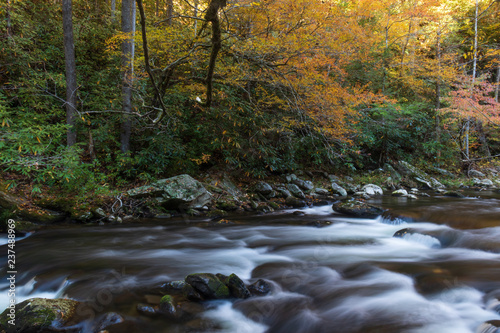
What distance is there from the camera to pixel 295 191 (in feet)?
31.9

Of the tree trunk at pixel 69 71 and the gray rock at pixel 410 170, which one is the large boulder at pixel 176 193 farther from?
the gray rock at pixel 410 170

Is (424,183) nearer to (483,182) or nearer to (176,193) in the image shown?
(483,182)

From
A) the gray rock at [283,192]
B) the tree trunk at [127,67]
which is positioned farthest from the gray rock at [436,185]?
the tree trunk at [127,67]

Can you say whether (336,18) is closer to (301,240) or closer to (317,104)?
(317,104)

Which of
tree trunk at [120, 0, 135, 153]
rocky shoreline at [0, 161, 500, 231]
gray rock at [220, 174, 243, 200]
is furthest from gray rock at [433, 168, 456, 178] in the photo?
tree trunk at [120, 0, 135, 153]

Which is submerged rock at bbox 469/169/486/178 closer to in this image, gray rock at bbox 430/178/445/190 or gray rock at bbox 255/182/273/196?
gray rock at bbox 430/178/445/190

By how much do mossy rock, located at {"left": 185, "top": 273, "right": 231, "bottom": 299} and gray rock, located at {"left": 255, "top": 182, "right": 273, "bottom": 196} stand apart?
606cm

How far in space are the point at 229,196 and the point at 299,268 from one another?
4.47 m

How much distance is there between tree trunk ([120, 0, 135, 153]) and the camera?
24.4 feet

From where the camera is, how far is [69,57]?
23.9ft

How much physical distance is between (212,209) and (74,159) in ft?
11.4

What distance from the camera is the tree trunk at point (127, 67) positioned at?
7.43m

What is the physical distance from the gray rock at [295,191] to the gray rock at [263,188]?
2.90 feet

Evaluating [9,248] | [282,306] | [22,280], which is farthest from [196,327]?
[9,248]
